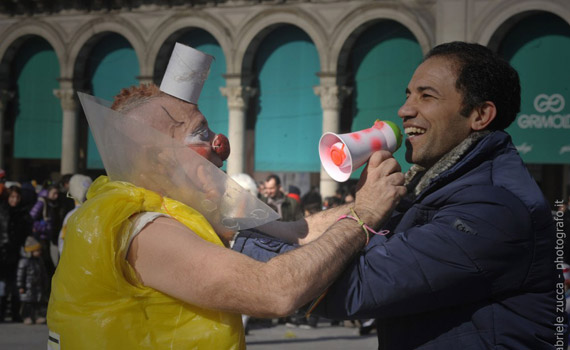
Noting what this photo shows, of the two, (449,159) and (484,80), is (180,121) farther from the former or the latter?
(484,80)

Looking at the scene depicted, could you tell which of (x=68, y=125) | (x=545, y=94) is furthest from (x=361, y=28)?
(x=68, y=125)

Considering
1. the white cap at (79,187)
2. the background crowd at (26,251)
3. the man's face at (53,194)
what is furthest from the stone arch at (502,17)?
the white cap at (79,187)

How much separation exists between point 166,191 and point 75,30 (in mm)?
20513

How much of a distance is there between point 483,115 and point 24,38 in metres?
22.1

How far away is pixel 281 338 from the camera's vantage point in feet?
28.6

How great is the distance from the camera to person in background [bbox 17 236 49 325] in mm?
9562

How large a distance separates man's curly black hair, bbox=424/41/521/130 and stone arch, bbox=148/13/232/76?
57.1 ft

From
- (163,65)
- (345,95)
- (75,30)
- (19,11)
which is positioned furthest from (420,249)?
(19,11)

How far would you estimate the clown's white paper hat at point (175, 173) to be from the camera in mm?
2170

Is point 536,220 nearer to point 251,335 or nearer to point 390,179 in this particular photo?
point 390,179

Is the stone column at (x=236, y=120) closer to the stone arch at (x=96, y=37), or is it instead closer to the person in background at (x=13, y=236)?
the stone arch at (x=96, y=37)

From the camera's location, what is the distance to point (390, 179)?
6.95 ft

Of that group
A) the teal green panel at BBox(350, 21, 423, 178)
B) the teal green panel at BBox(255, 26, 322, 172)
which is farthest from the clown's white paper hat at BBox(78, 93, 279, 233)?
the teal green panel at BBox(255, 26, 322, 172)

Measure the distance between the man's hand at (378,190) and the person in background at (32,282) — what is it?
8396 millimetres
